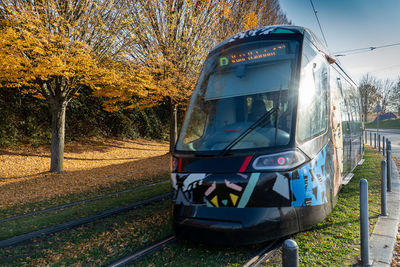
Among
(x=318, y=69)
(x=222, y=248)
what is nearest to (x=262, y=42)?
(x=318, y=69)

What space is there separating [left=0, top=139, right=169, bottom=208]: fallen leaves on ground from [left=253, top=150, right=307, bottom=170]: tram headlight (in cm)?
641

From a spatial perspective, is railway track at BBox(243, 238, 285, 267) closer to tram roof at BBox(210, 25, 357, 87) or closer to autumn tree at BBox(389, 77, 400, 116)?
tram roof at BBox(210, 25, 357, 87)

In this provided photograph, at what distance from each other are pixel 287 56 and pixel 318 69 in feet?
2.55

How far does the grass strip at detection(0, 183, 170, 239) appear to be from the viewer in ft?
16.0

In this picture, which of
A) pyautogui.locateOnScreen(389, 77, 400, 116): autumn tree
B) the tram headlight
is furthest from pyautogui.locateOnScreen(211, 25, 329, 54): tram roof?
pyautogui.locateOnScreen(389, 77, 400, 116): autumn tree

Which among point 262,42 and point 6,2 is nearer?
point 262,42

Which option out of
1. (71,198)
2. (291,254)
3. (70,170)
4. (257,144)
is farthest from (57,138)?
(291,254)

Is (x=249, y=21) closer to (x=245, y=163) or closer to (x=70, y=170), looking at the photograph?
(x=70, y=170)

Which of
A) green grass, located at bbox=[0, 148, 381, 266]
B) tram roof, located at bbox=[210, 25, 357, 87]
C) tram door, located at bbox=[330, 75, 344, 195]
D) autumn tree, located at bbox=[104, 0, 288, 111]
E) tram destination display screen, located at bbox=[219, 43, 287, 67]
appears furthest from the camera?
autumn tree, located at bbox=[104, 0, 288, 111]

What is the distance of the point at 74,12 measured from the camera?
9.61 m

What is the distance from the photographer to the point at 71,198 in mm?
7105

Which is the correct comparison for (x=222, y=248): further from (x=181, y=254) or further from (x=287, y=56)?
(x=287, y=56)

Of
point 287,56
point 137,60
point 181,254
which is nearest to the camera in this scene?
point 181,254

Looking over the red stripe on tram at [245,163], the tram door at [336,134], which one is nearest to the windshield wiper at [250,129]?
the red stripe on tram at [245,163]
